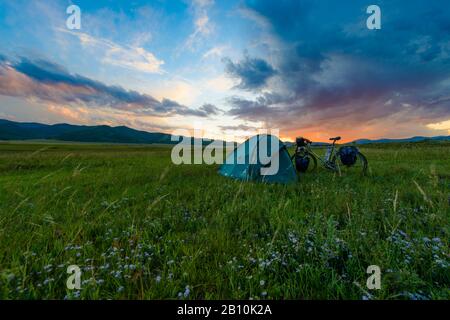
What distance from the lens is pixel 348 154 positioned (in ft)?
30.3

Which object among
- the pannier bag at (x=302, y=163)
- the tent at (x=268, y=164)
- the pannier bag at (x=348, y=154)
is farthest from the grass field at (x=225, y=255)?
the pannier bag at (x=348, y=154)

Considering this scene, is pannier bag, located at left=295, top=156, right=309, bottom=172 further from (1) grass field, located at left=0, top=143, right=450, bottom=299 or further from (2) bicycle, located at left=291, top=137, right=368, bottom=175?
(1) grass field, located at left=0, top=143, right=450, bottom=299

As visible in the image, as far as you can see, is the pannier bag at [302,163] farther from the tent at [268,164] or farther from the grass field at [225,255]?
the grass field at [225,255]

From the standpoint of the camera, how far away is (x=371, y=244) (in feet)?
8.89

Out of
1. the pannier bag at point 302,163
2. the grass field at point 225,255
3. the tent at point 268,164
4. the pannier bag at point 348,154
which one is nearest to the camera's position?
the grass field at point 225,255

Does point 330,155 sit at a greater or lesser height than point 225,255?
greater

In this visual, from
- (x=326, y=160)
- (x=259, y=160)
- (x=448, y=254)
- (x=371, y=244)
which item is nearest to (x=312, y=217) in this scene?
(x=371, y=244)

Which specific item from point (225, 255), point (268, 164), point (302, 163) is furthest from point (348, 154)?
point (225, 255)

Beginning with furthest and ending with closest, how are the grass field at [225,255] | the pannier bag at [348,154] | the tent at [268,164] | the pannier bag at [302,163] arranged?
the pannier bag at [302,163] → the pannier bag at [348,154] → the tent at [268,164] → the grass field at [225,255]

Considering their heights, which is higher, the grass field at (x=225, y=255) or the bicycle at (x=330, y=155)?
the bicycle at (x=330, y=155)

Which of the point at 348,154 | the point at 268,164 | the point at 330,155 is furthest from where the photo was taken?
the point at 330,155

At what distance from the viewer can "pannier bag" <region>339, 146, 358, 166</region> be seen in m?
9.13

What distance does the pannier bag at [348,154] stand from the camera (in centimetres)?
913

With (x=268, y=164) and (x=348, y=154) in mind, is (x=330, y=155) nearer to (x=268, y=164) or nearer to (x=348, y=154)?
(x=348, y=154)
